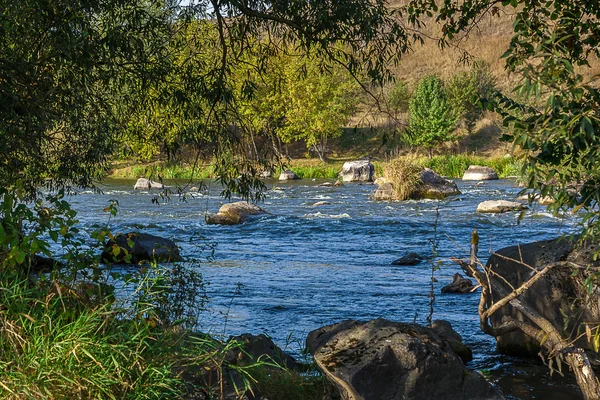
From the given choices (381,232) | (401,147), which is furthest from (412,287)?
(401,147)

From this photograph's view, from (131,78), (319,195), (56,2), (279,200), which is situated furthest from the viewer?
(319,195)

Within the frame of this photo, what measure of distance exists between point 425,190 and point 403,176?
992 mm

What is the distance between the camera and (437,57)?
84750mm

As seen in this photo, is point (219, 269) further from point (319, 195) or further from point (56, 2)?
point (319, 195)

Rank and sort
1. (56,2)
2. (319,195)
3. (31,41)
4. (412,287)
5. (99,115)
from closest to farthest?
(56,2) → (31,41) → (99,115) → (412,287) → (319,195)

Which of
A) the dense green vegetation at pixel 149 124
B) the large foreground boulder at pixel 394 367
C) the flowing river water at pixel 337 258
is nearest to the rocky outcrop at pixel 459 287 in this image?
the flowing river water at pixel 337 258

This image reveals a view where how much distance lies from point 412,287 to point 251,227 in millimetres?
8384

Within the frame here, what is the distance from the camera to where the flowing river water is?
8.64 meters

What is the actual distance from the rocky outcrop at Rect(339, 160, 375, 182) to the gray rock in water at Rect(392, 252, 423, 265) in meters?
21.5

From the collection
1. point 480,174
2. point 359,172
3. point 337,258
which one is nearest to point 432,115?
point 480,174

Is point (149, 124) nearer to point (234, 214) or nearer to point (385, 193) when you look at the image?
point (234, 214)

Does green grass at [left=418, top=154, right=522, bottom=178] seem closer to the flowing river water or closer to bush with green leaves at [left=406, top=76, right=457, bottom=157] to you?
bush with green leaves at [left=406, top=76, right=457, bottom=157]

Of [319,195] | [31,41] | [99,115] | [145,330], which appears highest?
[31,41]

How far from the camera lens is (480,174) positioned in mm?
35219
